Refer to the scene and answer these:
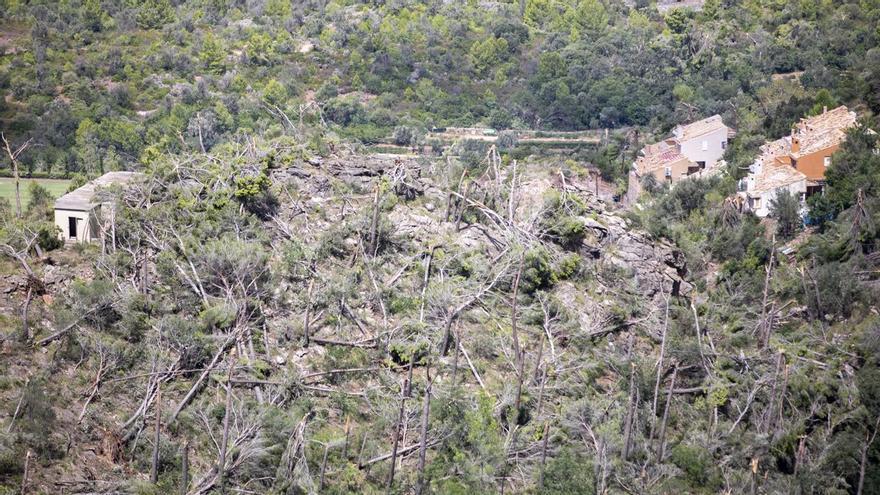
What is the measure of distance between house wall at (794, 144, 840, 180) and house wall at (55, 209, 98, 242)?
69.9ft

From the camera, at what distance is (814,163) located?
36594 mm

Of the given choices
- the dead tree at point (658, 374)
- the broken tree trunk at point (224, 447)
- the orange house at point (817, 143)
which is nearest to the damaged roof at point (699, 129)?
the orange house at point (817, 143)

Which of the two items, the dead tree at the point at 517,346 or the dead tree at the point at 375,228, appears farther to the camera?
the dead tree at the point at 375,228

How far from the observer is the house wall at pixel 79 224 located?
24391 millimetres

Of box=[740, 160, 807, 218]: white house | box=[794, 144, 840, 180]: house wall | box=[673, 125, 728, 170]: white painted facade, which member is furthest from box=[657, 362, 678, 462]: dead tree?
box=[673, 125, 728, 170]: white painted facade

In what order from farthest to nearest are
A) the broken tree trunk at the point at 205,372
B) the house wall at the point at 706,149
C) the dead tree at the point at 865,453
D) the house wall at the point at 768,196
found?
the house wall at the point at 706,149, the house wall at the point at 768,196, the dead tree at the point at 865,453, the broken tree trunk at the point at 205,372

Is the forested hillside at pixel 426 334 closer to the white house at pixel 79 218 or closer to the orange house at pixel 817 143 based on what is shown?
the white house at pixel 79 218

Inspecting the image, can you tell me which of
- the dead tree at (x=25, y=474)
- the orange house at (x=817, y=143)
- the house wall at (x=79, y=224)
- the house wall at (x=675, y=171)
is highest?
the house wall at (x=79, y=224)

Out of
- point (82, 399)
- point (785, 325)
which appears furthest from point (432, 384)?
point (785, 325)

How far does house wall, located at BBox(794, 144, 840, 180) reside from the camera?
3647cm

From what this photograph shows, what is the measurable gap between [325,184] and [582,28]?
1968 inches

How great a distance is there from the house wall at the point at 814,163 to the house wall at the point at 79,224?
2130 cm

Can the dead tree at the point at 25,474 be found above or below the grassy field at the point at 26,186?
above

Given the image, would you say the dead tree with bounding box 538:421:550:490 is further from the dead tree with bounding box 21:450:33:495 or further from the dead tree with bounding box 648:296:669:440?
the dead tree with bounding box 21:450:33:495
